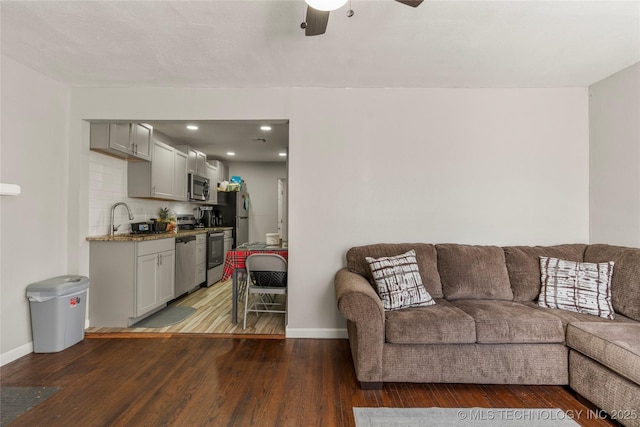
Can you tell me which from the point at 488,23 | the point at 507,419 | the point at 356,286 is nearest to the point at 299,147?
the point at 356,286

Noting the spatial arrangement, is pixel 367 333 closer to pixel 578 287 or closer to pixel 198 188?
pixel 578 287

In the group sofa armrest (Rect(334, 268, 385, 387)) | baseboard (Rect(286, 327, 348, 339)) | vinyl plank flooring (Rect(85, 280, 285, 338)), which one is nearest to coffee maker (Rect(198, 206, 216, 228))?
vinyl plank flooring (Rect(85, 280, 285, 338))

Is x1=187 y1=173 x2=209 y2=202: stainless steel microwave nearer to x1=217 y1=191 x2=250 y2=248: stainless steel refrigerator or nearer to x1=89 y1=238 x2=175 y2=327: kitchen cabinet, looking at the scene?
x1=217 y1=191 x2=250 y2=248: stainless steel refrigerator

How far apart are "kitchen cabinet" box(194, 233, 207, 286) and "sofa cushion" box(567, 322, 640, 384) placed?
443cm

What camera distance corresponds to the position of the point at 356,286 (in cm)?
218

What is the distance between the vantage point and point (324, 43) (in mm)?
2197

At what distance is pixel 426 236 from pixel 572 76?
199 cm

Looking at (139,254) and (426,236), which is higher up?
(426,236)

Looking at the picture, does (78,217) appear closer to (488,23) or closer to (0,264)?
(0,264)

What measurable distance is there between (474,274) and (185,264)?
11.9 ft

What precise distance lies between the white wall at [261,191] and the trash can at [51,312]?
13.7 ft

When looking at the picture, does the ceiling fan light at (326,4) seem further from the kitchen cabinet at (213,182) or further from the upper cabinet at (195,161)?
the kitchen cabinet at (213,182)

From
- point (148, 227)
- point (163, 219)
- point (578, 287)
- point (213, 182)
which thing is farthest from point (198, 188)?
point (578, 287)

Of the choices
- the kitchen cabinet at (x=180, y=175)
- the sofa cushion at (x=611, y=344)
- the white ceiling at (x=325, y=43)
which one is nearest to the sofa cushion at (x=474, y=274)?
the sofa cushion at (x=611, y=344)
